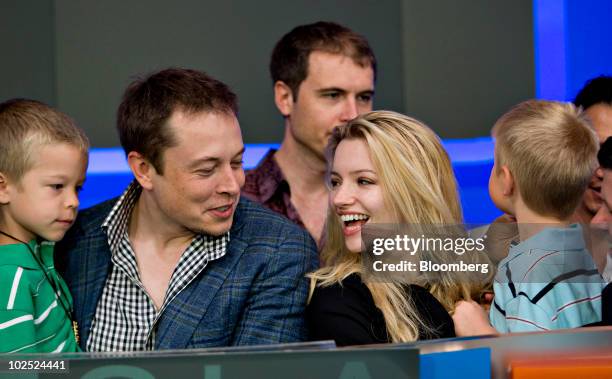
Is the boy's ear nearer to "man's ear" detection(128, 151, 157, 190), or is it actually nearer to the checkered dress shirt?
the checkered dress shirt

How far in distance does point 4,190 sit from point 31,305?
37cm

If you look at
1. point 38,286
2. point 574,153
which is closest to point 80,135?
point 38,286

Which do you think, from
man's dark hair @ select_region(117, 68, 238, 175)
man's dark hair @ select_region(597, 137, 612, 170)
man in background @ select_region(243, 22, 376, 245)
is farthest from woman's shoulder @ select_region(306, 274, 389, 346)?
man in background @ select_region(243, 22, 376, 245)

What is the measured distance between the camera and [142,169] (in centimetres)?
268

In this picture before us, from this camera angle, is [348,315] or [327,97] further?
[327,97]

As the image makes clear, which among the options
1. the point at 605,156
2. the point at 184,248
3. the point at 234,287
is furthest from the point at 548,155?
the point at 184,248

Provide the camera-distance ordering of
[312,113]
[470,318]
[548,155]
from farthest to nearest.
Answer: [312,113] < [548,155] < [470,318]

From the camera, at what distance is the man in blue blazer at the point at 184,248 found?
8.20ft

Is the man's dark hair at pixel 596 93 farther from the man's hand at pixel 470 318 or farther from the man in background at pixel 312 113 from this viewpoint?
the man's hand at pixel 470 318

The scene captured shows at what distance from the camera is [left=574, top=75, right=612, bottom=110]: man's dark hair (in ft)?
11.0

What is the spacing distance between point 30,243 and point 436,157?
1057 mm

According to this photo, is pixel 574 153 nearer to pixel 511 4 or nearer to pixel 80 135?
pixel 80 135

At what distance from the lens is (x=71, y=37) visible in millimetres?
4770

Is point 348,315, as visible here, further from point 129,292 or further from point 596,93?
point 596,93
